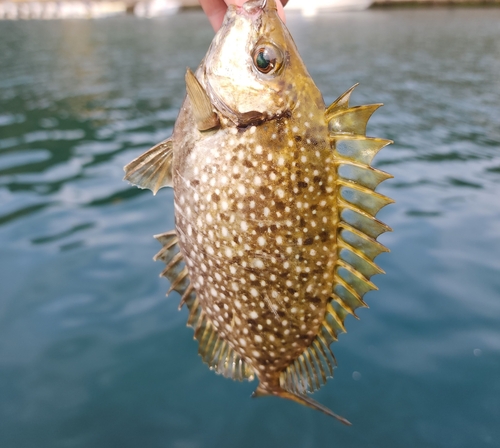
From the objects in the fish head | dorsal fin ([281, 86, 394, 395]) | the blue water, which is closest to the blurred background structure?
the blue water

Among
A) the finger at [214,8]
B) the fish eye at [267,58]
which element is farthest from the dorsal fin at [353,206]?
the finger at [214,8]

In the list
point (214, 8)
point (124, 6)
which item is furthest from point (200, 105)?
point (124, 6)

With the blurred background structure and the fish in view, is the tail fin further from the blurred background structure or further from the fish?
the blurred background structure

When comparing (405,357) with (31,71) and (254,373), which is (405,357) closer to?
(254,373)

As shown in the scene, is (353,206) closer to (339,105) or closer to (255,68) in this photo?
(339,105)

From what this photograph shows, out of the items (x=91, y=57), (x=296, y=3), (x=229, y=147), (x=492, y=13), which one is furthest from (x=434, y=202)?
(x=296, y=3)

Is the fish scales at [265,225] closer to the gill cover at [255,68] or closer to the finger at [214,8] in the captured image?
the gill cover at [255,68]

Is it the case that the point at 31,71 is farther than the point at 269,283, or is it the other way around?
the point at 31,71
